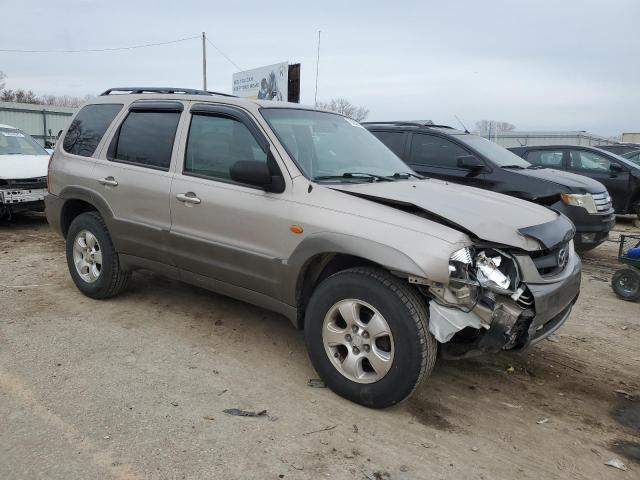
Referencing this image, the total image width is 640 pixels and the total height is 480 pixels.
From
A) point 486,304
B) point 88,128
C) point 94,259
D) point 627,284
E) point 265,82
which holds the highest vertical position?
point 265,82

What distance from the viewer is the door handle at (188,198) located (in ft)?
13.3

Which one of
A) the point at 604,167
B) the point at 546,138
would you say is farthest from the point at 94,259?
the point at 546,138

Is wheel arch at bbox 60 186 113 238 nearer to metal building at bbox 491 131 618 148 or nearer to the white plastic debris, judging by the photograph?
the white plastic debris

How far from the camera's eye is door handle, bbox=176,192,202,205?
4.05m

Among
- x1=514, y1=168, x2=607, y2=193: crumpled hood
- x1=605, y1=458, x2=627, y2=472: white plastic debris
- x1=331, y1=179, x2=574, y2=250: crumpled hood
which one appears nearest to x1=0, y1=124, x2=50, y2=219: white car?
x1=331, y1=179, x2=574, y2=250: crumpled hood

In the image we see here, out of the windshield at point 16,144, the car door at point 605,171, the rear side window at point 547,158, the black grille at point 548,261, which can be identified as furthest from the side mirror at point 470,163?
the windshield at point 16,144

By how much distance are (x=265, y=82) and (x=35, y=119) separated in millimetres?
15320

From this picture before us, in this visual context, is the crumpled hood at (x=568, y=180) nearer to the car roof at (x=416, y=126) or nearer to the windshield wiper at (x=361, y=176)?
the car roof at (x=416, y=126)

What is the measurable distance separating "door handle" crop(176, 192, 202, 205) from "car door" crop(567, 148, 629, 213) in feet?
29.3

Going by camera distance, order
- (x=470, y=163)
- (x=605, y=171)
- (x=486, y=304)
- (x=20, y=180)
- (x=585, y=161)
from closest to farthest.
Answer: (x=486, y=304) < (x=470, y=163) < (x=20, y=180) < (x=605, y=171) < (x=585, y=161)

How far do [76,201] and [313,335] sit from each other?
123 inches

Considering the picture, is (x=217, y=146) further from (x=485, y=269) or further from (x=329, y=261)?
(x=485, y=269)

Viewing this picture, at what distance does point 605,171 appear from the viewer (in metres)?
10.5

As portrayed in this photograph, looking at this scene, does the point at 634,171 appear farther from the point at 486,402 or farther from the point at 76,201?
the point at 76,201
